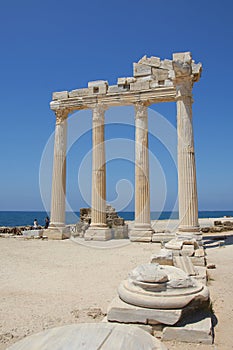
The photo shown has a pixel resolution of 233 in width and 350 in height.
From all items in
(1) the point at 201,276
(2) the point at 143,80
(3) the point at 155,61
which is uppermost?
(3) the point at 155,61

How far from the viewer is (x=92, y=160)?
73.4 ft

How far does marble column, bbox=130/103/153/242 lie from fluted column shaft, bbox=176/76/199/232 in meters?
3.83

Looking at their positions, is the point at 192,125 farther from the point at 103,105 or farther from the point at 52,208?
the point at 52,208

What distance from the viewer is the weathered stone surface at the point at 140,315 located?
15.7 ft

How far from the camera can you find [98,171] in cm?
2191

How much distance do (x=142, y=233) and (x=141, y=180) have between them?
3544 millimetres

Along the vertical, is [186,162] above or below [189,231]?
above

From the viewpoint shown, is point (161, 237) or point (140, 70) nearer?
point (161, 237)

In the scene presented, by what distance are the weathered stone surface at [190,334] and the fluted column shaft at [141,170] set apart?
15570mm

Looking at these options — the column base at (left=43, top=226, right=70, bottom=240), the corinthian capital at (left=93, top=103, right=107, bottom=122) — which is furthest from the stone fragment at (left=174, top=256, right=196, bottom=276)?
the corinthian capital at (left=93, top=103, right=107, bottom=122)

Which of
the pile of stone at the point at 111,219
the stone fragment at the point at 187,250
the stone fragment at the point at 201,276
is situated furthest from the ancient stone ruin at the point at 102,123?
the stone fragment at the point at 201,276

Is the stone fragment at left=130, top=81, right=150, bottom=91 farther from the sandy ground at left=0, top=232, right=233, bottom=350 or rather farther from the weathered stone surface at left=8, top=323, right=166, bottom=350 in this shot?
the weathered stone surface at left=8, top=323, right=166, bottom=350

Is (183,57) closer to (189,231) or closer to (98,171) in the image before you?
(189,231)

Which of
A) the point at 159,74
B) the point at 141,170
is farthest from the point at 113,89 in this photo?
the point at 141,170
